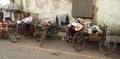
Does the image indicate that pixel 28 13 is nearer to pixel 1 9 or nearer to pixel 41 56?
pixel 1 9

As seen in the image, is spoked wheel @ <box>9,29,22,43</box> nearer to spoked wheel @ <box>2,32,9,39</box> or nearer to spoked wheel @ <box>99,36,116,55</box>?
spoked wheel @ <box>2,32,9,39</box>

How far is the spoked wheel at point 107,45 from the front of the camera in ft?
34.0

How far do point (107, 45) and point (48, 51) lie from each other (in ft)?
8.44

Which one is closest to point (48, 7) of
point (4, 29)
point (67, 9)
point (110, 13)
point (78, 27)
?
point (67, 9)

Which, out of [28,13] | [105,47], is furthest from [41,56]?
[28,13]

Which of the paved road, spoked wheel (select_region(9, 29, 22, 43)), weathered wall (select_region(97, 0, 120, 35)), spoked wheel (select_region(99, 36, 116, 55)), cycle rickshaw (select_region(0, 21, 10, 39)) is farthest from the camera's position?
cycle rickshaw (select_region(0, 21, 10, 39))

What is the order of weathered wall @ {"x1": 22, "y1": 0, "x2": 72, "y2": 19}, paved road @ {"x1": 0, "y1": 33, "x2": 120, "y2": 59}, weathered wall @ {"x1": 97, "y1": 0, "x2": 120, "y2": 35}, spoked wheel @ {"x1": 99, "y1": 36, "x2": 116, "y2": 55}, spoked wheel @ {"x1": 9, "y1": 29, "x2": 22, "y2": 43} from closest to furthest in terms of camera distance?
paved road @ {"x1": 0, "y1": 33, "x2": 120, "y2": 59} → spoked wheel @ {"x1": 99, "y1": 36, "x2": 116, "y2": 55} → weathered wall @ {"x1": 97, "y1": 0, "x2": 120, "y2": 35} → spoked wheel @ {"x1": 9, "y1": 29, "x2": 22, "y2": 43} → weathered wall @ {"x1": 22, "y1": 0, "x2": 72, "y2": 19}

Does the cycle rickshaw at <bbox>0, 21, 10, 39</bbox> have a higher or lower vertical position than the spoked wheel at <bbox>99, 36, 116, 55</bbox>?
higher

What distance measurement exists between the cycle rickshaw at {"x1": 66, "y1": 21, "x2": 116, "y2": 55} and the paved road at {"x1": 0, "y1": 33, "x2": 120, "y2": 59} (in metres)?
0.26

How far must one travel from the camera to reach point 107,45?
34.2 ft

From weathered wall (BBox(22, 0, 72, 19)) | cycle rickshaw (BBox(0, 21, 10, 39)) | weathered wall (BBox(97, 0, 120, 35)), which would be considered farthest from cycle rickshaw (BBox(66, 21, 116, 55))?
cycle rickshaw (BBox(0, 21, 10, 39))

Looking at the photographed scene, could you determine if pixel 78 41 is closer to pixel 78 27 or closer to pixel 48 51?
pixel 78 27

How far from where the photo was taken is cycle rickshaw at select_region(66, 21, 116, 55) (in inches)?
411

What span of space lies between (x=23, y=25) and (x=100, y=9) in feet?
13.2
